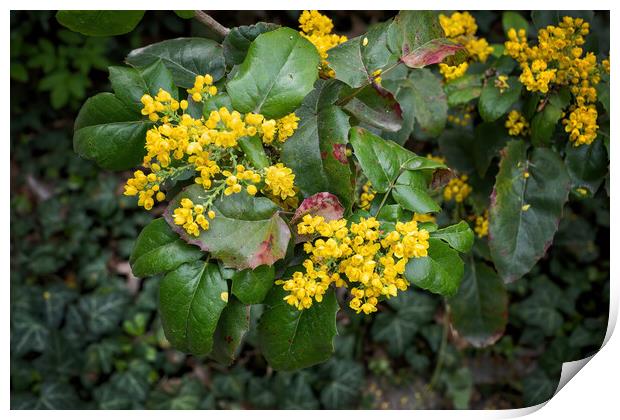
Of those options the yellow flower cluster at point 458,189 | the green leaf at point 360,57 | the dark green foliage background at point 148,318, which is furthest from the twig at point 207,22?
the dark green foliage background at point 148,318

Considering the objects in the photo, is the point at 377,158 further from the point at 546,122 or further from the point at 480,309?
the point at 480,309

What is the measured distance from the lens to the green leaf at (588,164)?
1.45 m

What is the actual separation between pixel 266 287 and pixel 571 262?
5.44 ft

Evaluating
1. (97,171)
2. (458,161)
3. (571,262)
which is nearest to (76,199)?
(97,171)

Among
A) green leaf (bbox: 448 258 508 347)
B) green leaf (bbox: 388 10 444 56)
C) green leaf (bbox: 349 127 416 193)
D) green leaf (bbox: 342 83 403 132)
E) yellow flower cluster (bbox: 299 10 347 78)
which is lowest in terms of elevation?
green leaf (bbox: 448 258 508 347)

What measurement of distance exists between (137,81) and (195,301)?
406 mm

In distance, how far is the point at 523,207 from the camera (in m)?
1.47

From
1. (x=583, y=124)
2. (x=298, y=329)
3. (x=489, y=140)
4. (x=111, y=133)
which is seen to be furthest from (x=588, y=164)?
(x=111, y=133)

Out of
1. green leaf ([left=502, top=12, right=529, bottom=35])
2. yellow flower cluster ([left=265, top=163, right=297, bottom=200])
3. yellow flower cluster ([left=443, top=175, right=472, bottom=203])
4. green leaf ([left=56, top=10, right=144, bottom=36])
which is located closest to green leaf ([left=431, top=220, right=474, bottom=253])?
yellow flower cluster ([left=265, top=163, right=297, bottom=200])

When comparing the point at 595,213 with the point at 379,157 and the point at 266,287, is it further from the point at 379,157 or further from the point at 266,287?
the point at 266,287

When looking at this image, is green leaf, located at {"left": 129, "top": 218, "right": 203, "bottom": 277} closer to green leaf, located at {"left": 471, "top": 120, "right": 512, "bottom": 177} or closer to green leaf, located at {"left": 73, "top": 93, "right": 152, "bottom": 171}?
green leaf, located at {"left": 73, "top": 93, "right": 152, "bottom": 171}

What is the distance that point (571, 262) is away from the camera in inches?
91.3

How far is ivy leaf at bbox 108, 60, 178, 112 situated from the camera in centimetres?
111

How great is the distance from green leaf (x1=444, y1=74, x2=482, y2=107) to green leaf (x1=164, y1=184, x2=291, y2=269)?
65 cm
